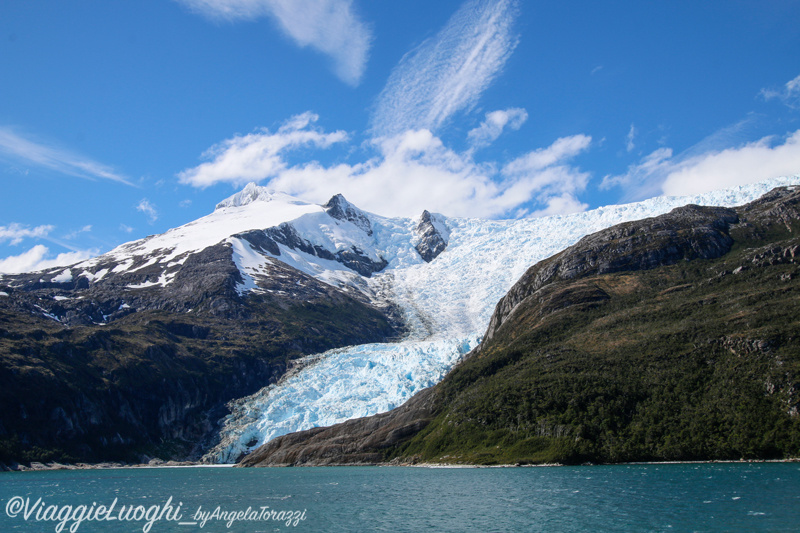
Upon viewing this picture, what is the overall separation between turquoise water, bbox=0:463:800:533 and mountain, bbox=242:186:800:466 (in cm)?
993

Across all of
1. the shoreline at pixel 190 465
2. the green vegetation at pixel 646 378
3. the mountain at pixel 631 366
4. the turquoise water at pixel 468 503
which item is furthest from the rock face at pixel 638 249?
the turquoise water at pixel 468 503

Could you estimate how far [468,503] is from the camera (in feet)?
192

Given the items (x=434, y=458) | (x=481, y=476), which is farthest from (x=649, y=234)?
(x=481, y=476)

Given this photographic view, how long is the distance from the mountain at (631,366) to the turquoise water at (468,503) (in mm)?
9934

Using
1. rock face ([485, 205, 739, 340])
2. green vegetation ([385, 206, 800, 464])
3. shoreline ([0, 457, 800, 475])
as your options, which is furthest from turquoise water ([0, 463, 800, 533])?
rock face ([485, 205, 739, 340])

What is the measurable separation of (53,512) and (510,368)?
91.1m

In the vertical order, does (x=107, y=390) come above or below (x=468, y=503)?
above

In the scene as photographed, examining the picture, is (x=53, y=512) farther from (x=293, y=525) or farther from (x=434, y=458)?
(x=434, y=458)

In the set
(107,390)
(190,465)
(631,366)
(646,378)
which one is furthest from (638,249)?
(107,390)

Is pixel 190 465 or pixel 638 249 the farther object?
pixel 638 249

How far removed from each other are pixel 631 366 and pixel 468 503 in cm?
5857

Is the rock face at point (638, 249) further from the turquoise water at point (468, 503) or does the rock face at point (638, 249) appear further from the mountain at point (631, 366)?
the turquoise water at point (468, 503)

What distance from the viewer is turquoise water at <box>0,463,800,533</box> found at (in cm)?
4659

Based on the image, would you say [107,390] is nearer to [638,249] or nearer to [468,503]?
[468,503]
